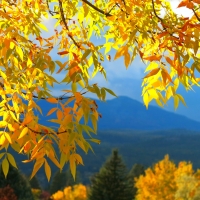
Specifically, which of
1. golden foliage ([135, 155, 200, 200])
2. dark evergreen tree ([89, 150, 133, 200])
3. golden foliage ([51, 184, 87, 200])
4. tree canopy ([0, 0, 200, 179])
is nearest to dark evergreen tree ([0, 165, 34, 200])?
dark evergreen tree ([89, 150, 133, 200])

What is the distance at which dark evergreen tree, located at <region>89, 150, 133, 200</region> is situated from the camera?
104 feet

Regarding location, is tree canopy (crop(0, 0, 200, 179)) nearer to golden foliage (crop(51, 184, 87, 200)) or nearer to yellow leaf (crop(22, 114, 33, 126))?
yellow leaf (crop(22, 114, 33, 126))

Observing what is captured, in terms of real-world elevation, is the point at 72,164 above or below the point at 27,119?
→ below

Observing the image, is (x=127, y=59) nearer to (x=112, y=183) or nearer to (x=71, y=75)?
(x=71, y=75)

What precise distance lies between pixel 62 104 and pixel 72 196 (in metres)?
44.0

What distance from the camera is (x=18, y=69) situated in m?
5.37

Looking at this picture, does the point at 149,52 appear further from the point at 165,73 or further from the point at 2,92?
the point at 2,92

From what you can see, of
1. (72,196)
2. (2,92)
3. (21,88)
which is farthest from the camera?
(72,196)

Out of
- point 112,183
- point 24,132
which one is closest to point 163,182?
point 112,183

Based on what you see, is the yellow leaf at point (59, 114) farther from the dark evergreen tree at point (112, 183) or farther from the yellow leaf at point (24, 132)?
the dark evergreen tree at point (112, 183)

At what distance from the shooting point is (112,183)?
105 ft

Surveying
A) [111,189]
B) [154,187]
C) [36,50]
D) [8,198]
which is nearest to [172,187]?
[154,187]

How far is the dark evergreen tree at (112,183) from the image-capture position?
3159 cm

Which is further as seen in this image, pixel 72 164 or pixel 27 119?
pixel 72 164
